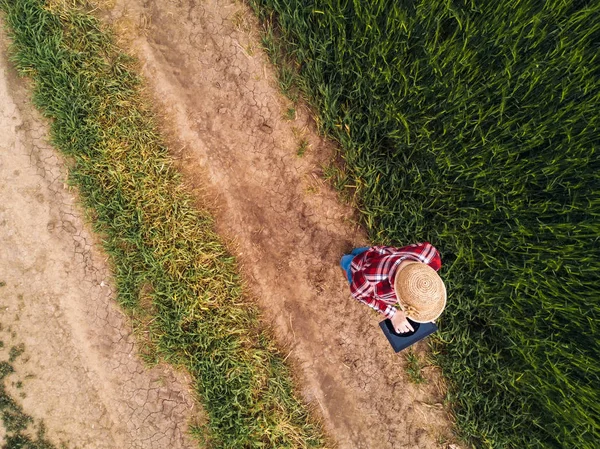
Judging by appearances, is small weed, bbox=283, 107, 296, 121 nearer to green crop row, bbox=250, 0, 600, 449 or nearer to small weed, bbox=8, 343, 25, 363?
green crop row, bbox=250, 0, 600, 449

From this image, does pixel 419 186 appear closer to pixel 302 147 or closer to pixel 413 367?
pixel 302 147

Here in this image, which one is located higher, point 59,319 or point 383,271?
point 383,271

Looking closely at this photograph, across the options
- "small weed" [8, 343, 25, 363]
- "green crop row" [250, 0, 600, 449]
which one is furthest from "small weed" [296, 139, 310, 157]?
"small weed" [8, 343, 25, 363]

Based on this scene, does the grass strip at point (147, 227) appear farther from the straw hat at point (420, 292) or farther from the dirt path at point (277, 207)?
the straw hat at point (420, 292)

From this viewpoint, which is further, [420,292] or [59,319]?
[59,319]

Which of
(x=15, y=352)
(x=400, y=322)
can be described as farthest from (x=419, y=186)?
(x=15, y=352)

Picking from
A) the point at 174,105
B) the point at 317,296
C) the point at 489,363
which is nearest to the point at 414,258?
the point at 317,296

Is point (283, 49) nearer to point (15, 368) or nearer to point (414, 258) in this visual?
point (414, 258)
